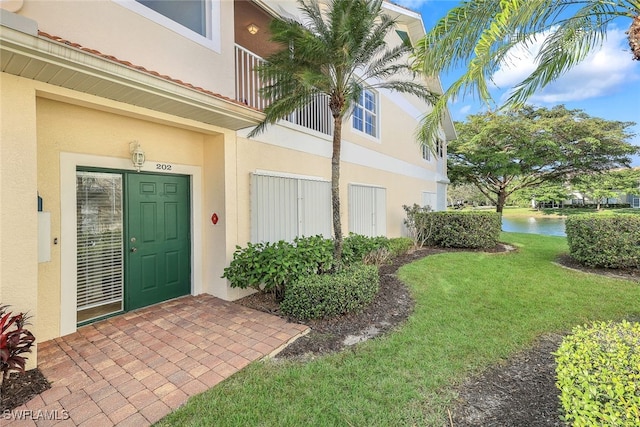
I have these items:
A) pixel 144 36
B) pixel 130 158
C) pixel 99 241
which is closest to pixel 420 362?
pixel 99 241

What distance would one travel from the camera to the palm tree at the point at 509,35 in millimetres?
4418

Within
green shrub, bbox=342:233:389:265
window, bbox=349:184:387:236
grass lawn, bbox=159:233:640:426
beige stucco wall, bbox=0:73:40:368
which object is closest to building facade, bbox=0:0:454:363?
beige stucco wall, bbox=0:73:40:368

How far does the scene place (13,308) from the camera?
3.57 m

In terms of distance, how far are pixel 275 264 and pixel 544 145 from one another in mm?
19659

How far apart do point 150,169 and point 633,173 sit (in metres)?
31.6

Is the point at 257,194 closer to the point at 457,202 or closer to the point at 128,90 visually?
the point at 128,90

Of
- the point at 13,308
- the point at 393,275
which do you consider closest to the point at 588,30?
the point at 393,275

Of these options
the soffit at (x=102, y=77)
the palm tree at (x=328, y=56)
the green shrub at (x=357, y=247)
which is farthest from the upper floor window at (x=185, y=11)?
the green shrub at (x=357, y=247)

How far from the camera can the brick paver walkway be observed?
9.86 ft

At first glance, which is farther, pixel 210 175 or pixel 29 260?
pixel 210 175

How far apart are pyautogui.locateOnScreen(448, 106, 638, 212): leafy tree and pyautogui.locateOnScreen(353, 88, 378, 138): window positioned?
901 centimetres

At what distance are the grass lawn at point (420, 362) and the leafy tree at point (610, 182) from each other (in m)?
17.9

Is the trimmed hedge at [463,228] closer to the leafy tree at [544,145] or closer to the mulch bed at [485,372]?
the mulch bed at [485,372]

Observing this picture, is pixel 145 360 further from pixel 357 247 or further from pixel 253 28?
pixel 253 28
